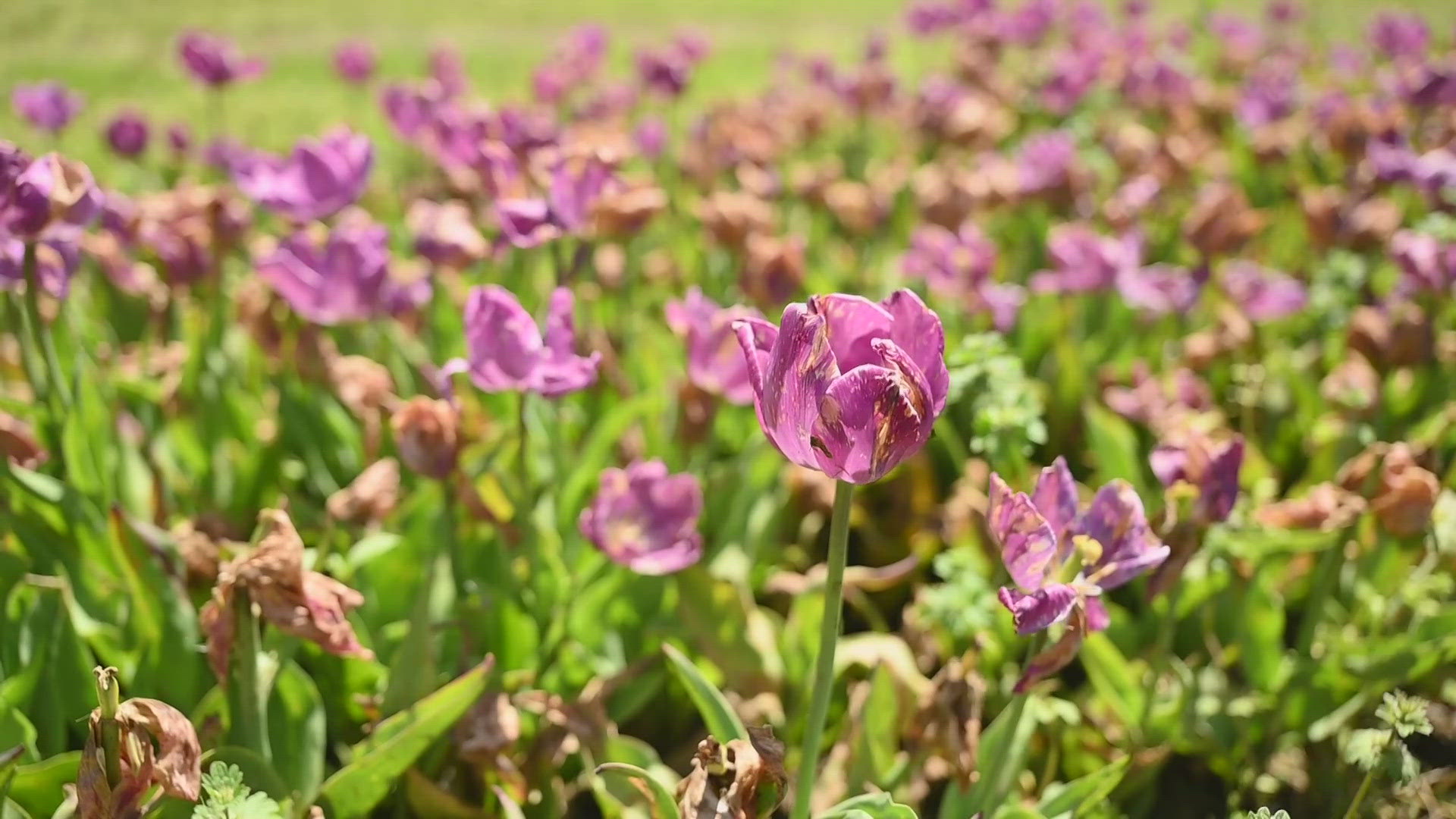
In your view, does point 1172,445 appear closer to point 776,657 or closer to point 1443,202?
point 776,657

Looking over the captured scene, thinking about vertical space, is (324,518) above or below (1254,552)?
below

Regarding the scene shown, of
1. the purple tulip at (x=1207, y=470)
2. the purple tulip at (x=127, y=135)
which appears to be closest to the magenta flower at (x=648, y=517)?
the purple tulip at (x=1207, y=470)

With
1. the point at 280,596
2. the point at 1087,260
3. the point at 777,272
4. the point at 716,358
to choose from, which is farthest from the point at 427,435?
the point at 1087,260

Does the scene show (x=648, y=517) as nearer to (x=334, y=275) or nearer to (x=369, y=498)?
(x=369, y=498)

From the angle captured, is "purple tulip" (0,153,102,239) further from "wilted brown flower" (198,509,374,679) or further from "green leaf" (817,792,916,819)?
"green leaf" (817,792,916,819)

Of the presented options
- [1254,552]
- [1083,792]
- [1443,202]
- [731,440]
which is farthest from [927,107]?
[1083,792]

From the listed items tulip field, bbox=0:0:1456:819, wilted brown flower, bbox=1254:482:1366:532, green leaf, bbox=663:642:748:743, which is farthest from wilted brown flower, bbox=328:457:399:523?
wilted brown flower, bbox=1254:482:1366:532
